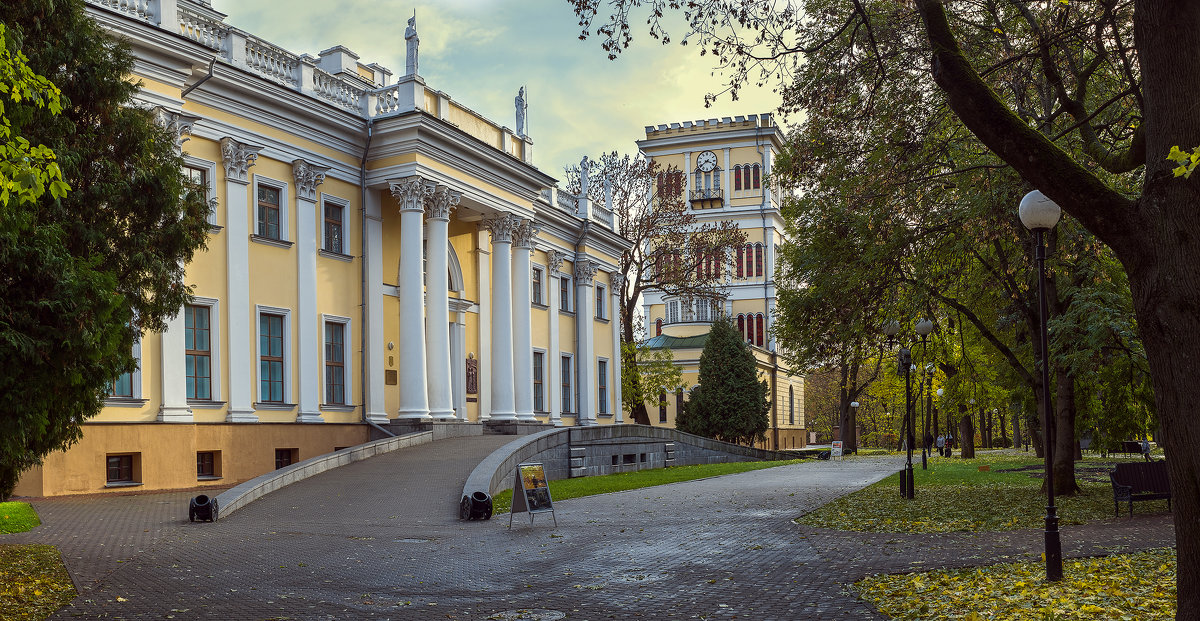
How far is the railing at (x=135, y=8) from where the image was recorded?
2073 cm

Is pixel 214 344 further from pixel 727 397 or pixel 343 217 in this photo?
pixel 727 397

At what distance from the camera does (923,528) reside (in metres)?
14.6

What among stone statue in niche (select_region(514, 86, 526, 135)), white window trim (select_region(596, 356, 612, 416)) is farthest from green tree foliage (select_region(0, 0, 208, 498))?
white window trim (select_region(596, 356, 612, 416))

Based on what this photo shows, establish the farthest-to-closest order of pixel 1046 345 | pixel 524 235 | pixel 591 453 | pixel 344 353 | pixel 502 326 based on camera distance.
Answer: pixel 524 235
pixel 502 326
pixel 591 453
pixel 344 353
pixel 1046 345

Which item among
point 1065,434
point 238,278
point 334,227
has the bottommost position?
point 1065,434

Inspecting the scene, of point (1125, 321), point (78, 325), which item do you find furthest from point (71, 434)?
point (1125, 321)

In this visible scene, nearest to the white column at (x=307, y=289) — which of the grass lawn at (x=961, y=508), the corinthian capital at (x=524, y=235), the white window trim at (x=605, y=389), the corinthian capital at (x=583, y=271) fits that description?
the corinthian capital at (x=524, y=235)

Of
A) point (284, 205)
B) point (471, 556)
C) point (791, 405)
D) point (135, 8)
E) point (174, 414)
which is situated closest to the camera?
point (471, 556)

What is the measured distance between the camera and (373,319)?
29.0 meters

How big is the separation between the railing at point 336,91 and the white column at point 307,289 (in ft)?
7.69

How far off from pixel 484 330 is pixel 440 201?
6.55 m

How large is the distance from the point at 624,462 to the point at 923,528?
18412 mm

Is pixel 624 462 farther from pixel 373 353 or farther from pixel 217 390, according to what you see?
pixel 217 390

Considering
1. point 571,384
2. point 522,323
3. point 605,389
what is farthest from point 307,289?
point 605,389
